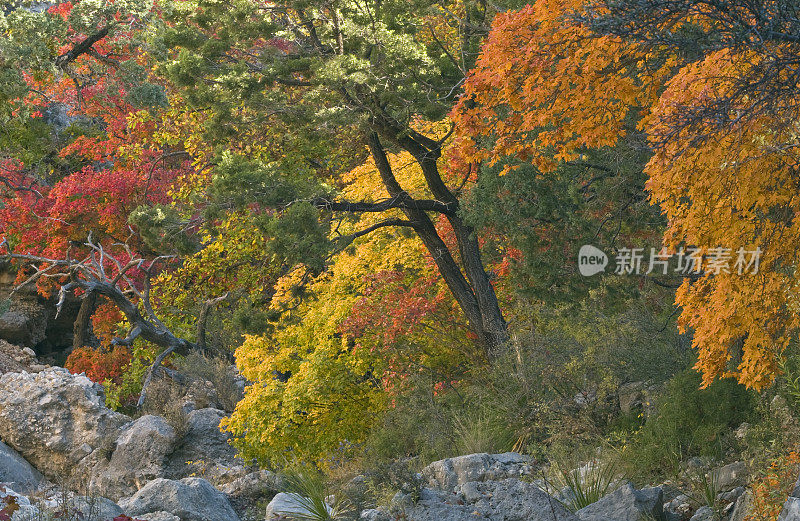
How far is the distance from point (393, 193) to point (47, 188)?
33.8ft

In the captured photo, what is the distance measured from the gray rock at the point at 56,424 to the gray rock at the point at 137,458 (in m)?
0.18

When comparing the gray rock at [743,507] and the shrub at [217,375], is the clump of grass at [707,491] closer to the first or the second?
the gray rock at [743,507]

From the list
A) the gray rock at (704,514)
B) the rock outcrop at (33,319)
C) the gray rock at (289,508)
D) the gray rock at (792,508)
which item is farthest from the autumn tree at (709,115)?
the rock outcrop at (33,319)

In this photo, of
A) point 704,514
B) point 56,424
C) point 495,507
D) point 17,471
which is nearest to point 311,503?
point 495,507

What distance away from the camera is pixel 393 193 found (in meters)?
11.5

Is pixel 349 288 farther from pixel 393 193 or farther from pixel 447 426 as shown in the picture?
pixel 447 426

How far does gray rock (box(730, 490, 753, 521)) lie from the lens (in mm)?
5680

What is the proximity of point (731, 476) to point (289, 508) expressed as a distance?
4.01 m

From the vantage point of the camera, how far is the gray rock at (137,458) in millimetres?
10875

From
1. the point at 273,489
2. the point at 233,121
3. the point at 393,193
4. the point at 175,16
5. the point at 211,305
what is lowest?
the point at 273,489

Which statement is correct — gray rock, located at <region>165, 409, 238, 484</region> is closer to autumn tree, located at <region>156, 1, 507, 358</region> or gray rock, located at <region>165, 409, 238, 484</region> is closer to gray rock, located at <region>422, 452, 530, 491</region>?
autumn tree, located at <region>156, 1, 507, 358</region>

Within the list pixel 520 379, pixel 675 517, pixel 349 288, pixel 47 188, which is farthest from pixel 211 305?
pixel 675 517

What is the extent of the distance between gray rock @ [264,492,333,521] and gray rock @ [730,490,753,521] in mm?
3623

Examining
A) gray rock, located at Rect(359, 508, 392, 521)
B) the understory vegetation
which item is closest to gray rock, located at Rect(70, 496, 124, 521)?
the understory vegetation
